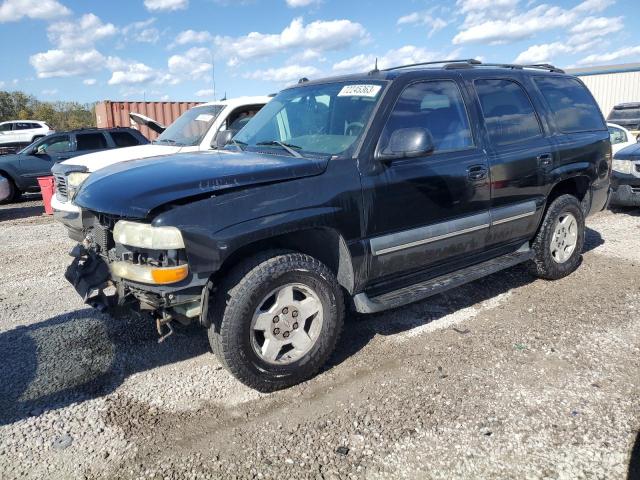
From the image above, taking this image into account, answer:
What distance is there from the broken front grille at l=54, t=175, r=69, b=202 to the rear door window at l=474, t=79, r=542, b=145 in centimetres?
510

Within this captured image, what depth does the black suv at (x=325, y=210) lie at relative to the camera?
2.90 m

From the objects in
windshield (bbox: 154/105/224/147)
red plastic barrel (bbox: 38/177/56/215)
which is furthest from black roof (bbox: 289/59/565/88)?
red plastic barrel (bbox: 38/177/56/215)

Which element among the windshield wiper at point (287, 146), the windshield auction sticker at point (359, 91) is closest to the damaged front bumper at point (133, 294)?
the windshield wiper at point (287, 146)

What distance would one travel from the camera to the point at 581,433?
277 cm

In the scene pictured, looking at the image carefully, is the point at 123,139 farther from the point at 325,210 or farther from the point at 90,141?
the point at 325,210

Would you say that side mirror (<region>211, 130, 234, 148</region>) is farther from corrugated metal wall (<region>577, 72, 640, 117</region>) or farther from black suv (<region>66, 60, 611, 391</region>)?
corrugated metal wall (<region>577, 72, 640, 117</region>)

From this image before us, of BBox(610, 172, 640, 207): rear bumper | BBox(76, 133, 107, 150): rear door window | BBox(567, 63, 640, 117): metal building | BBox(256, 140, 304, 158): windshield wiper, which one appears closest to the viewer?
BBox(256, 140, 304, 158): windshield wiper

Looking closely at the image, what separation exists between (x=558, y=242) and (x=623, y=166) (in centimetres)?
428

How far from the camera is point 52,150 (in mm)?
12234

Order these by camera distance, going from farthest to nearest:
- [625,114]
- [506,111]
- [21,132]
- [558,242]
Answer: [21,132] → [625,114] → [558,242] → [506,111]

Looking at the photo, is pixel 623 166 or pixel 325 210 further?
pixel 623 166

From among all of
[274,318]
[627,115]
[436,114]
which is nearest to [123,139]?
[436,114]

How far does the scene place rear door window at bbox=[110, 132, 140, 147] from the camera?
11438 mm

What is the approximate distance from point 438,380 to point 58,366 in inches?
105
